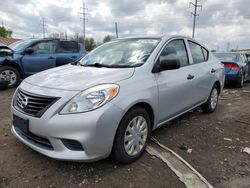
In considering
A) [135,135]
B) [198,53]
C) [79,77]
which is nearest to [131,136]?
[135,135]

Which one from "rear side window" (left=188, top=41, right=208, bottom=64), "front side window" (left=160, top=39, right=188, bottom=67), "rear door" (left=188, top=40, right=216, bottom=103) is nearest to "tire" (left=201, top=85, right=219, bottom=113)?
"rear door" (left=188, top=40, right=216, bottom=103)

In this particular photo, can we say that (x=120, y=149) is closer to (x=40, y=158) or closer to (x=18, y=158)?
(x=40, y=158)

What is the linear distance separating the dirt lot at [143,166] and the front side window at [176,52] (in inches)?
47.9

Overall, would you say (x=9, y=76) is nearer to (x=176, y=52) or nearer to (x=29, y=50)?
(x=29, y=50)

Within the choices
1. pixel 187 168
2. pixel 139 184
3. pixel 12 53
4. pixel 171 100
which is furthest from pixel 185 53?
pixel 12 53

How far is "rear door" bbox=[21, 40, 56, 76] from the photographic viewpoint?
7617 millimetres

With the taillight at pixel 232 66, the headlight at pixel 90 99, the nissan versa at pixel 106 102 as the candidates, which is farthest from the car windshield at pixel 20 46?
the taillight at pixel 232 66

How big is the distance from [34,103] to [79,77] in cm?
60

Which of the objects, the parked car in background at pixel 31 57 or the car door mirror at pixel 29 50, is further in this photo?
the car door mirror at pixel 29 50

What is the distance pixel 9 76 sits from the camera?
23.8ft

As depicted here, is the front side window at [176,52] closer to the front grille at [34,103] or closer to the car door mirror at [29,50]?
the front grille at [34,103]

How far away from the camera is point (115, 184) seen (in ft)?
8.31

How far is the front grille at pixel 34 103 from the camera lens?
2512mm

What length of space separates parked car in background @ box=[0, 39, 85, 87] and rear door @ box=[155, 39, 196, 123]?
4047 mm
